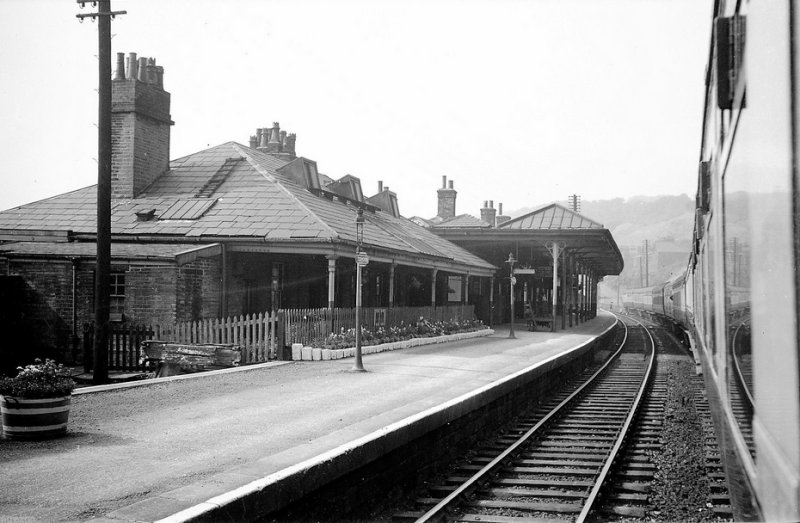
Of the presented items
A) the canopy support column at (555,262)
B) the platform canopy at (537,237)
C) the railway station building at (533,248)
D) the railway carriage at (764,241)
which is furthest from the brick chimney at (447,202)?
the railway carriage at (764,241)

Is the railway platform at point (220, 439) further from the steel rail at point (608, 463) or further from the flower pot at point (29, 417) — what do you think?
the steel rail at point (608, 463)

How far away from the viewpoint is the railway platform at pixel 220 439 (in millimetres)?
4871

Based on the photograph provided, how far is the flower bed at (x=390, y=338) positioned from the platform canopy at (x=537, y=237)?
5.01 m

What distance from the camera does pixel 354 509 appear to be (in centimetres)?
592

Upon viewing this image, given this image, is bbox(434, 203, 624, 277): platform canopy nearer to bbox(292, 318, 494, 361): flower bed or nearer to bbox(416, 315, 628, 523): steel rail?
bbox(292, 318, 494, 361): flower bed

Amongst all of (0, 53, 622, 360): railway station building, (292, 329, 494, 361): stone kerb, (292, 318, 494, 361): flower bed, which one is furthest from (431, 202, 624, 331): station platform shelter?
(292, 329, 494, 361): stone kerb

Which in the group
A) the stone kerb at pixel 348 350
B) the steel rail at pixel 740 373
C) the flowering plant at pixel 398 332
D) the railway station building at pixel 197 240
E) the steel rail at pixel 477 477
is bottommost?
the steel rail at pixel 477 477

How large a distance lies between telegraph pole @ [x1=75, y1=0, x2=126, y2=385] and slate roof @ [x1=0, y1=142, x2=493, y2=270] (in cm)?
521

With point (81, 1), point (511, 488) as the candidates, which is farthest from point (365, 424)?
point (81, 1)

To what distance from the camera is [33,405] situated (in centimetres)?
716

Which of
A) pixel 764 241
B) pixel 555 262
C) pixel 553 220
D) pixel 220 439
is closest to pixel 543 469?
pixel 220 439

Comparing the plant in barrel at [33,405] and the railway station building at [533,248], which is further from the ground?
the railway station building at [533,248]

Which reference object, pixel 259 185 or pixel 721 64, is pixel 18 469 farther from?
pixel 259 185

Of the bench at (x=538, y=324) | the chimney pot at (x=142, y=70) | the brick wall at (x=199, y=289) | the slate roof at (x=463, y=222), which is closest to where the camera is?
the brick wall at (x=199, y=289)
